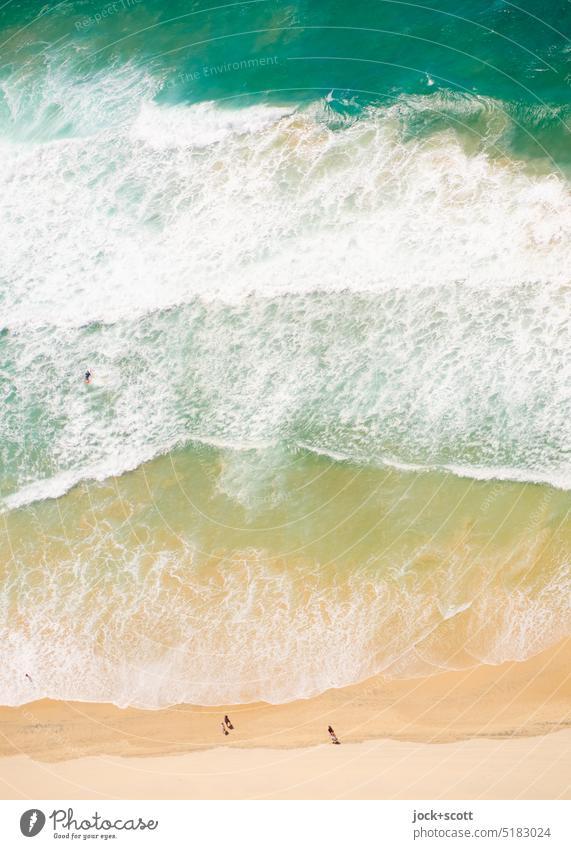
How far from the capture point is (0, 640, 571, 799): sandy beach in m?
23.5

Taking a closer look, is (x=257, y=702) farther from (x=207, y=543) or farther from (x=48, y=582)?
(x=48, y=582)

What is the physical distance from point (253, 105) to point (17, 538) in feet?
57.7

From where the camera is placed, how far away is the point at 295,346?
26.1 metres

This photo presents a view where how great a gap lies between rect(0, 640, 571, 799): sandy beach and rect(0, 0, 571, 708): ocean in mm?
685

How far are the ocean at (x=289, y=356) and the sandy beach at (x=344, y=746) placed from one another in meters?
0.68

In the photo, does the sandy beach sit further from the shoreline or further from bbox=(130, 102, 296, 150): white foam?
bbox=(130, 102, 296, 150): white foam

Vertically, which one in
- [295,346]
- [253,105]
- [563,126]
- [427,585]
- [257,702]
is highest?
[253,105]

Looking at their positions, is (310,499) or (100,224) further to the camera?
(100,224)

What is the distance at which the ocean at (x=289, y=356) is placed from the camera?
81.1 feet

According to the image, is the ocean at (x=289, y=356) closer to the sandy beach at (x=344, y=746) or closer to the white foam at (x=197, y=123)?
the white foam at (x=197, y=123)

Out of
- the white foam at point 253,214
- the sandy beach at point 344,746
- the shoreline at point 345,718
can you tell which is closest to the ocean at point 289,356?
the white foam at point 253,214

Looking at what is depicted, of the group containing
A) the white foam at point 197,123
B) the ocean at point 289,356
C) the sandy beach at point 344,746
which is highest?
the white foam at point 197,123

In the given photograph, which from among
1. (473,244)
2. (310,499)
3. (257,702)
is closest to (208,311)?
(310,499)

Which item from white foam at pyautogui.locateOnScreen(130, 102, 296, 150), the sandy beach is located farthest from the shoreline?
white foam at pyautogui.locateOnScreen(130, 102, 296, 150)
